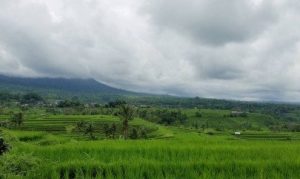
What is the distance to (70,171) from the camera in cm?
988

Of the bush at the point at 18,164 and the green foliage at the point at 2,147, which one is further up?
the green foliage at the point at 2,147

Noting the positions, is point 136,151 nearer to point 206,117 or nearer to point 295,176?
point 295,176

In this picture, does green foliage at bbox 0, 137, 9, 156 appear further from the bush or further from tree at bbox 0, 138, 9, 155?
the bush

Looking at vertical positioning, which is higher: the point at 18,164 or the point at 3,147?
the point at 3,147

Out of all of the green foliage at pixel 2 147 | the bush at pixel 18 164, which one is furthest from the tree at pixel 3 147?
the bush at pixel 18 164

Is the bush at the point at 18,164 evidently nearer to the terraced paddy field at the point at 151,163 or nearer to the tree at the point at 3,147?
the terraced paddy field at the point at 151,163

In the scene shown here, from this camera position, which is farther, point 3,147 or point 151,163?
point 3,147

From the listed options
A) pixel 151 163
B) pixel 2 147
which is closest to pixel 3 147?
pixel 2 147

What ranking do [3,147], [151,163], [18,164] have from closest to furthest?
[151,163] < [18,164] < [3,147]

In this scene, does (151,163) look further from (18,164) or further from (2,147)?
(2,147)

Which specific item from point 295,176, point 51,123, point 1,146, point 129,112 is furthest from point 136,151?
point 51,123

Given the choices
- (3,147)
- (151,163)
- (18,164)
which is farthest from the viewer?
(3,147)

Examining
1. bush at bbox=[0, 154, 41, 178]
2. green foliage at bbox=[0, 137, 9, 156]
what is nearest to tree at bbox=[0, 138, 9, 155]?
green foliage at bbox=[0, 137, 9, 156]

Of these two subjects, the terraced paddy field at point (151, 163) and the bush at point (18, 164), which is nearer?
the terraced paddy field at point (151, 163)
